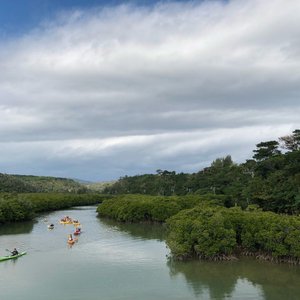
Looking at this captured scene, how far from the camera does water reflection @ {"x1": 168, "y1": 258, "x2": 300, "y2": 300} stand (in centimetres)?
3381

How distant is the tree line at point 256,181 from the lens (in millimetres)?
67000

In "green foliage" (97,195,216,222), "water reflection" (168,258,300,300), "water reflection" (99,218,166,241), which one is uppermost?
"green foliage" (97,195,216,222)

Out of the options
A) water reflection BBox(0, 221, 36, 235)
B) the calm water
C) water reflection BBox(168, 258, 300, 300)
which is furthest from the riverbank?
water reflection BBox(0, 221, 36, 235)

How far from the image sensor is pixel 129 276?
3803 cm

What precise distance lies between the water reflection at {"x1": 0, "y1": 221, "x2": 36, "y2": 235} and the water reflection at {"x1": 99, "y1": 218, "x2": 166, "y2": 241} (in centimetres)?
1361

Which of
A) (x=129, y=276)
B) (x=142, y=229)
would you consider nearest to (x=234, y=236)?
(x=129, y=276)

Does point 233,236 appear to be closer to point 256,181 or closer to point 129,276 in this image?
point 129,276

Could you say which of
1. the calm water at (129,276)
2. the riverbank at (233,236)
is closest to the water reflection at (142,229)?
the calm water at (129,276)

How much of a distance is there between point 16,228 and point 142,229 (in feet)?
68.2

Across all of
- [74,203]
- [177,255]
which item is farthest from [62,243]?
[74,203]

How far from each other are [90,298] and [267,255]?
1868 centimetres

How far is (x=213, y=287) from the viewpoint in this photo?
116 feet

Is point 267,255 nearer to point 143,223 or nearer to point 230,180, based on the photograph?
point 143,223

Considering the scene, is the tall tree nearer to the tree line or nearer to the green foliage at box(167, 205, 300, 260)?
the tree line
